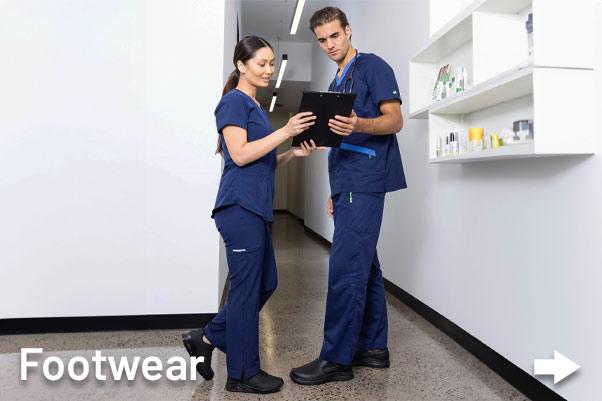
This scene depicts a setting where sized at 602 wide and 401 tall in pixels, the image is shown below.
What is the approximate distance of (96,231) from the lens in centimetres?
227

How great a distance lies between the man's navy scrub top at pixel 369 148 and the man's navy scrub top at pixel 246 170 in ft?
1.11

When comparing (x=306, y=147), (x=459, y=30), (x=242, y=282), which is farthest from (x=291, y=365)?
(x=459, y=30)

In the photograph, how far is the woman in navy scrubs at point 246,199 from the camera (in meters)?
1.46

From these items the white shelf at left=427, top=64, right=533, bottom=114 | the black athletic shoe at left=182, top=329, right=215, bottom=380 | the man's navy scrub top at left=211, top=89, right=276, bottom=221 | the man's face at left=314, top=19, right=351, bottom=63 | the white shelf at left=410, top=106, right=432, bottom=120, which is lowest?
the black athletic shoe at left=182, top=329, right=215, bottom=380

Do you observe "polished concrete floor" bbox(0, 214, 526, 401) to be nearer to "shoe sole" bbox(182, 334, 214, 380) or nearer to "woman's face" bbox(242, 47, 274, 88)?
"shoe sole" bbox(182, 334, 214, 380)

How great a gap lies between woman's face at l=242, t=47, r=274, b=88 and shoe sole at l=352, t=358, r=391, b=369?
1230 millimetres

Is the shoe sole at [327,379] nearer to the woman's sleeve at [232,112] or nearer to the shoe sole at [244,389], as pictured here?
the shoe sole at [244,389]

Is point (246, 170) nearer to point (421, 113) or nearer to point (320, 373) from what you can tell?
point (320, 373)

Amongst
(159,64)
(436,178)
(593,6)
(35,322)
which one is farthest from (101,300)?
(593,6)

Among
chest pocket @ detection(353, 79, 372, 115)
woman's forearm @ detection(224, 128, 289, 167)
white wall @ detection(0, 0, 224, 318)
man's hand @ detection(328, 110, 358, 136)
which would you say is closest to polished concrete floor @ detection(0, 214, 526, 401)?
white wall @ detection(0, 0, 224, 318)

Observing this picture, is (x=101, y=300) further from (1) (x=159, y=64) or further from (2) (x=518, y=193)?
(2) (x=518, y=193)

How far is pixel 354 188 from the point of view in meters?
1.67

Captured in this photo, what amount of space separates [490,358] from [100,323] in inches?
76.9

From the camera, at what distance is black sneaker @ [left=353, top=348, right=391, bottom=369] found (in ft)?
5.93
